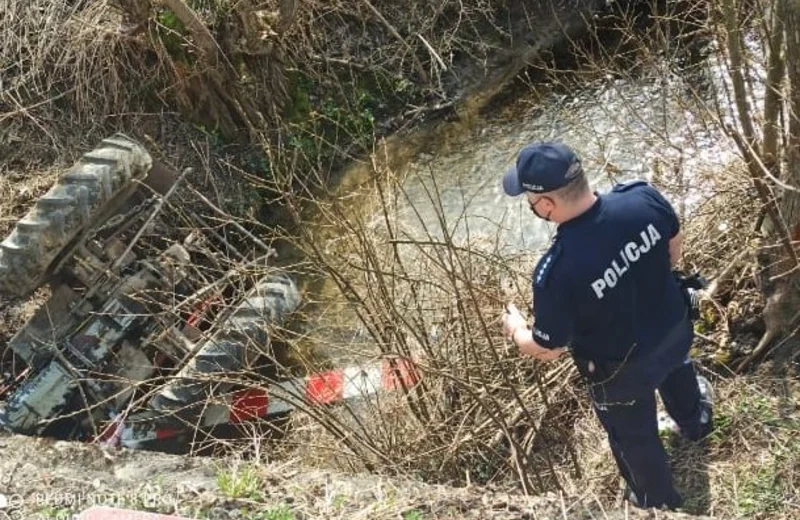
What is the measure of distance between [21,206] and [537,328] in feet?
16.3

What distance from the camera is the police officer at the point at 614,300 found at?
3238mm

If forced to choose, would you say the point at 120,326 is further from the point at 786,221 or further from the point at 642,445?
the point at 786,221

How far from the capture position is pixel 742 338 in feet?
15.2

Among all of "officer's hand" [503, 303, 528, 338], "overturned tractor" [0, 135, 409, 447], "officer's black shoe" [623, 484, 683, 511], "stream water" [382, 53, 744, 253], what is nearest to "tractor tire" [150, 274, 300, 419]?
"overturned tractor" [0, 135, 409, 447]

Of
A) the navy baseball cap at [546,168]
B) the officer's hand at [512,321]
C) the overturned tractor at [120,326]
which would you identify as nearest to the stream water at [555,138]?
the overturned tractor at [120,326]

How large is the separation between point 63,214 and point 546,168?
2755mm

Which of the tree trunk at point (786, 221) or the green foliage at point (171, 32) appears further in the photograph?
the green foliage at point (171, 32)

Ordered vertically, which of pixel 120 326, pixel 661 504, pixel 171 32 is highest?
pixel 171 32

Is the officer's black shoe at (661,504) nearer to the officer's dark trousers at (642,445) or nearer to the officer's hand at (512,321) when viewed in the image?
the officer's dark trousers at (642,445)

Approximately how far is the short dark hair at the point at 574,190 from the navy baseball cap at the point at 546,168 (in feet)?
0.04

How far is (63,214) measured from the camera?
4723 mm

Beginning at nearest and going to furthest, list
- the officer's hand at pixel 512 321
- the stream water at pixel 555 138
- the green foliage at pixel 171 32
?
the officer's hand at pixel 512 321 < the stream water at pixel 555 138 < the green foliage at pixel 171 32

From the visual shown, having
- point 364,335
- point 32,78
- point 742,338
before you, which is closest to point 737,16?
point 742,338

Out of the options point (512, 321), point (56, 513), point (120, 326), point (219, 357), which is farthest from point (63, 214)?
point (512, 321)
